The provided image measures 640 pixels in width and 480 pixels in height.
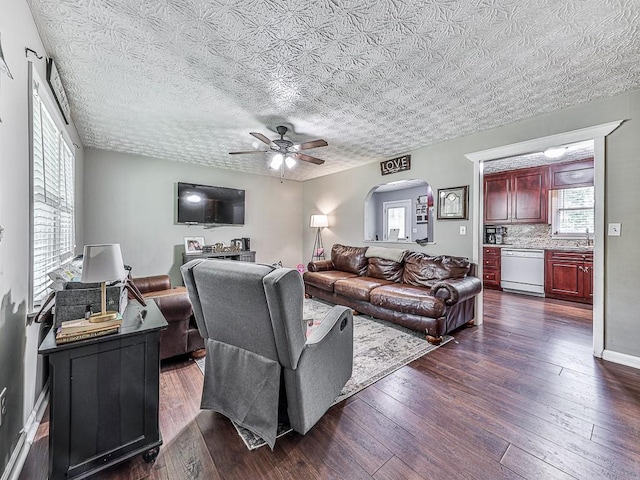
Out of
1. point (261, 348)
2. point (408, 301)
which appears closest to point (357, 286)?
point (408, 301)

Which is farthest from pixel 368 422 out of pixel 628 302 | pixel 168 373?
pixel 628 302

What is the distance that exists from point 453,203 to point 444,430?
9.59ft

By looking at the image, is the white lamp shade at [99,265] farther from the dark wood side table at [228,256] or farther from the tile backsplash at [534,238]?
the tile backsplash at [534,238]

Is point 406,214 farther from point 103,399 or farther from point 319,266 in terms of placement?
point 103,399

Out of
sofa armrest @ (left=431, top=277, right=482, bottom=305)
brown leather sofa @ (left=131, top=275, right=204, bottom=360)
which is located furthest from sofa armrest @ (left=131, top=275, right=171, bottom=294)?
sofa armrest @ (left=431, top=277, right=482, bottom=305)

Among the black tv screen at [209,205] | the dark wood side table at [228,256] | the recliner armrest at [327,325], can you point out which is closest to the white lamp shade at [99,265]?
the recliner armrest at [327,325]

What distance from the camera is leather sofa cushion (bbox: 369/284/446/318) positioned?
2.97m

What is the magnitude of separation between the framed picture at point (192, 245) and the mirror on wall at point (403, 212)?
397 centimetres

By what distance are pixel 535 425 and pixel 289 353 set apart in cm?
165

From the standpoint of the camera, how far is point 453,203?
3.84 meters

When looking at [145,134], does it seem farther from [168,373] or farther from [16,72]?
[168,373]

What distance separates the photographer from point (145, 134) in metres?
3.59

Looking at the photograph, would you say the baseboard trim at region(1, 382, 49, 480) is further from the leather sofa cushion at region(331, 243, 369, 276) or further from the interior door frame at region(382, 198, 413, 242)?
the interior door frame at region(382, 198, 413, 242)

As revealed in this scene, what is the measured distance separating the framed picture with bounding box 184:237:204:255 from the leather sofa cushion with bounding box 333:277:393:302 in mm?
2581
